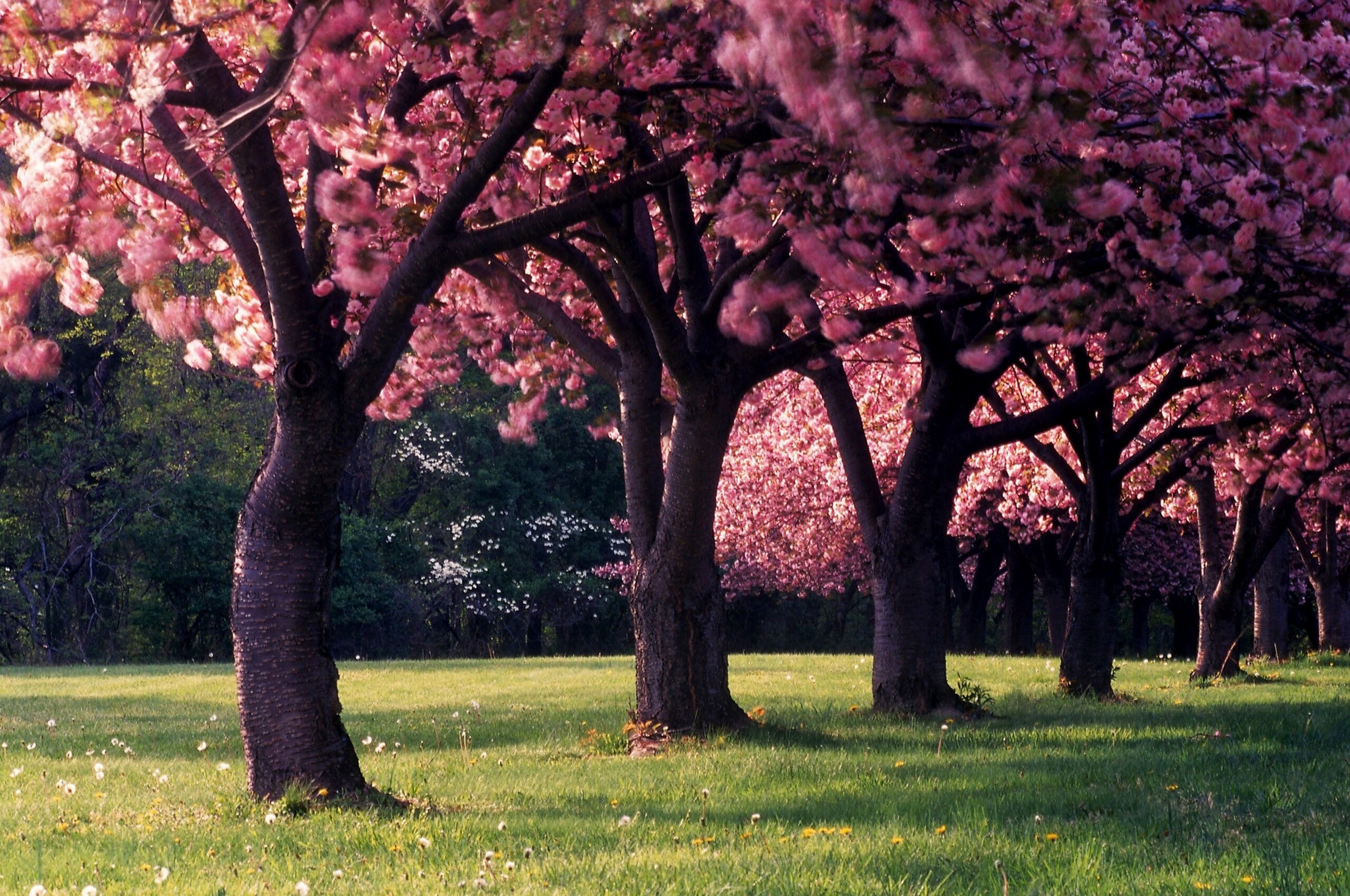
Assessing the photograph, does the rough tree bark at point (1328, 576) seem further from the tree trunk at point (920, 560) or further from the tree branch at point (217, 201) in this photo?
the tree branch at point (217, 201)

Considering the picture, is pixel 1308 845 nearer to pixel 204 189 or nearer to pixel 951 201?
pixel 951 201

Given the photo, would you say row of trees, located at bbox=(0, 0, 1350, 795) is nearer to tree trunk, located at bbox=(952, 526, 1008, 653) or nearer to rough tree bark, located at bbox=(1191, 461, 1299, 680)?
rough tree bark, located at bbox=(1191, 461, 1299, 680)

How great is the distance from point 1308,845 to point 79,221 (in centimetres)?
755

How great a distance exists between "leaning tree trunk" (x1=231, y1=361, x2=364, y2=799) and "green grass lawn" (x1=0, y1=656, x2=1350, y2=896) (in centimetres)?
33

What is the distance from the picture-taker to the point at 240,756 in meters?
12.3

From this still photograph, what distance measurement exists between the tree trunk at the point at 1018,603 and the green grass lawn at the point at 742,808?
20866mm

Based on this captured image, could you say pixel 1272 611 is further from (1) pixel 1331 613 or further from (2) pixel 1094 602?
(2) pixel 1094 602

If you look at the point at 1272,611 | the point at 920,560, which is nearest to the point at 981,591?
the point at 1272,611

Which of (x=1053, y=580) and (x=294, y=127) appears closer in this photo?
(x=294, y=127)

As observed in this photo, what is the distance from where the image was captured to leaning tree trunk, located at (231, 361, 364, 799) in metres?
8.05

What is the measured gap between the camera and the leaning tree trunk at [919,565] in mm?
13492

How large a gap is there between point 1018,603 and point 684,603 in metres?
27.8

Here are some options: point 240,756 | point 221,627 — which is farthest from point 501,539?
point 240,756

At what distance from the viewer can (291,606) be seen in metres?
8.08
